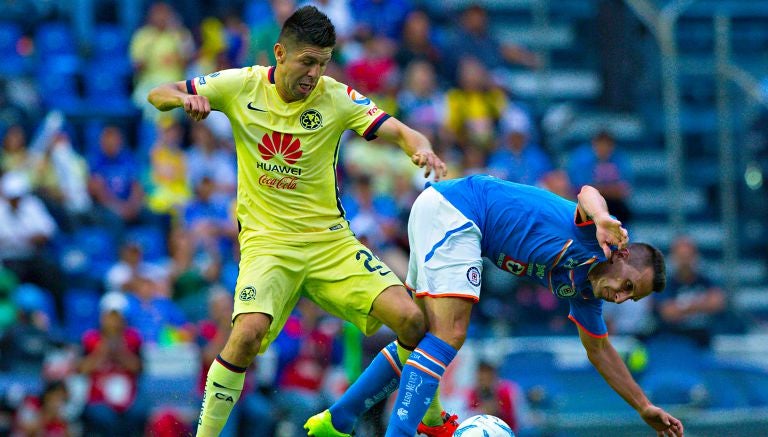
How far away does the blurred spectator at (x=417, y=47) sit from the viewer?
→ 1666cm

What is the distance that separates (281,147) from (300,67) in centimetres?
55

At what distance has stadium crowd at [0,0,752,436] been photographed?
41.8ft

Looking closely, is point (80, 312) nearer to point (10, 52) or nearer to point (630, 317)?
point (10, 52)

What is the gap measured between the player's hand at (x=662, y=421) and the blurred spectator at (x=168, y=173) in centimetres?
774

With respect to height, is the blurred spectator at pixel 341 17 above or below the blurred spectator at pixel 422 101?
above

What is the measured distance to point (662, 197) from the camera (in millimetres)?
17406

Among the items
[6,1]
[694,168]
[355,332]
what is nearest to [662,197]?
[694,168]

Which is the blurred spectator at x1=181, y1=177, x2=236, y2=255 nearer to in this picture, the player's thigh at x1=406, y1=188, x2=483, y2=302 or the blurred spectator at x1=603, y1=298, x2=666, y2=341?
the blurred spectator at x1=603, y1=298, x2=666, y2=341

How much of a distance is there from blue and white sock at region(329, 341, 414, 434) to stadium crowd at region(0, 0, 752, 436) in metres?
2.96

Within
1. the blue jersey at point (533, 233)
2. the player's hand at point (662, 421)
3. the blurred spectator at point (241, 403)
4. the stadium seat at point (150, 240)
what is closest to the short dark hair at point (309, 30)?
the blue jersey at point (533, 233)

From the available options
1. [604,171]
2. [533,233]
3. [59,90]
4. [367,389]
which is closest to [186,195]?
[59,90]

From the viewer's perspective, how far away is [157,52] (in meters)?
16.0

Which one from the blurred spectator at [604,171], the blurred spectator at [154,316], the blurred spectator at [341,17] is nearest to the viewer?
the blurred spectator at [154,316]

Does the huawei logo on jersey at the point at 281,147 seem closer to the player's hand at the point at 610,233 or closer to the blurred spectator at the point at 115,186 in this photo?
the player's hand at the point at 610,233
